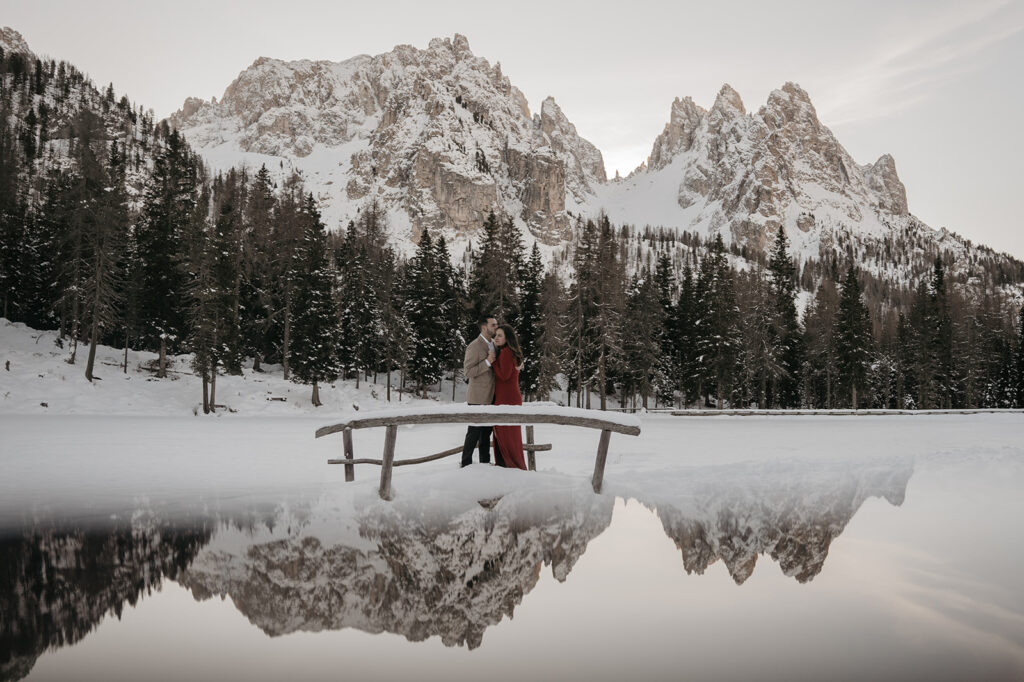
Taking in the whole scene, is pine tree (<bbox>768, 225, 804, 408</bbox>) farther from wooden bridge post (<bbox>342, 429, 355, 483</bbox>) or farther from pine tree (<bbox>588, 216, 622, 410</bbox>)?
wooden bridge post (<bbox>342, 429, 355, 483</bbox>)

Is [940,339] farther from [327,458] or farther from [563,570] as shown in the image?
[563,570]

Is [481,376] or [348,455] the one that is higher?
[481,376]

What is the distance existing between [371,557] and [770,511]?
15.9 feet

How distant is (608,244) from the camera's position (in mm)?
45875

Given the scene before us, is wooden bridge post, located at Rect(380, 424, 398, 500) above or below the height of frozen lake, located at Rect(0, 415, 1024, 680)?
above

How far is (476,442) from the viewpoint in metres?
9.52

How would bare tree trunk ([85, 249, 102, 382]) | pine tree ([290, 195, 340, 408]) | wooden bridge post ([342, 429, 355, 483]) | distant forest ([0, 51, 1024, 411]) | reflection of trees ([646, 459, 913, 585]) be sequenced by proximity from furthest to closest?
pine tree ([290, 195, 340, 408]) < distant forest ([0, 51, 1024, 411]) < bare tree trunk ([85, 249, 102, 382]) < wooden bridge post ([342, 429, 355, 483]) < reflection of trees ([646, 459, 913, 585])

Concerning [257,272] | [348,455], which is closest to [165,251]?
[257,272]

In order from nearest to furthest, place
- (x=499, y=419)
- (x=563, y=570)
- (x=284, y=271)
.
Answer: (x=563, y=570), (x=499, y=419), (x=284, y=271)

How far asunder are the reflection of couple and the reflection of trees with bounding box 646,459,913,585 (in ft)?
6.82

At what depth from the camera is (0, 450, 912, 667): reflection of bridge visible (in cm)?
425

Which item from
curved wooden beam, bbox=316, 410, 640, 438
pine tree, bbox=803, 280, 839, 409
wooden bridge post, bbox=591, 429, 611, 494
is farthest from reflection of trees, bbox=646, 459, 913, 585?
pine tree, bbox=803, 280, 839, 409

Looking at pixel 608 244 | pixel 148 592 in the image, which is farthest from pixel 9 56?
pixel 148 592

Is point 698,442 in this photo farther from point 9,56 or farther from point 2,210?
point 9,56
